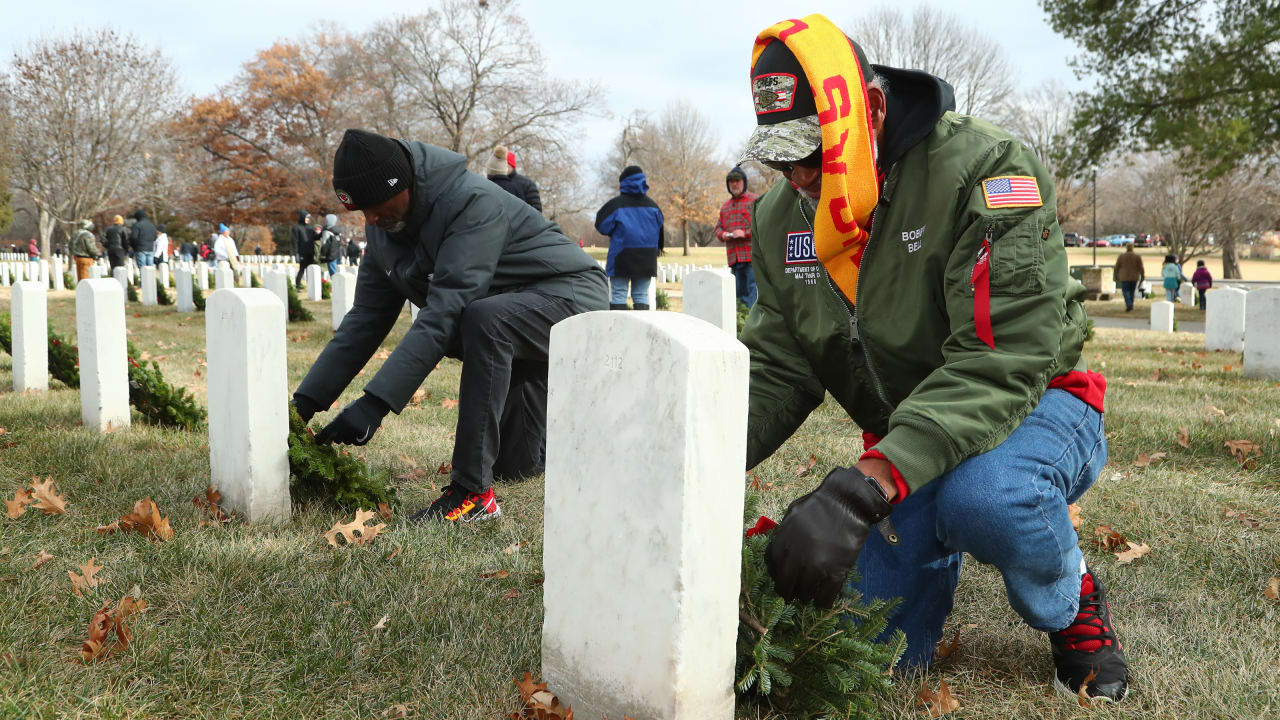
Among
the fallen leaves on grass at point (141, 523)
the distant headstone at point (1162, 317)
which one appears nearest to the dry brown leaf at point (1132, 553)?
the fallen leaves on grass at point (141, 523)

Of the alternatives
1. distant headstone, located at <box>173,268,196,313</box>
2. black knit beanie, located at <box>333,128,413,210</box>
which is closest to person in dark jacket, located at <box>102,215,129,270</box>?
distant headstone, located at <box>173,268,196,313</box>

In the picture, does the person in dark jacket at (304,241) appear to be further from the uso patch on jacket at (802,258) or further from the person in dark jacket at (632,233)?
the uso patch on jacket at (802,258)

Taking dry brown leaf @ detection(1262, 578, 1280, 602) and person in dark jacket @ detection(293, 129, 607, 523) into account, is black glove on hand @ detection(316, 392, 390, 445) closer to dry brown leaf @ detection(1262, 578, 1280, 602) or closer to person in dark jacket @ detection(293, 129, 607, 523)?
person in dark jacket @ detection(293, 129, 607, 523)

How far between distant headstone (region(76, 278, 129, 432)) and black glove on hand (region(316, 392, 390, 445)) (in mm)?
2328

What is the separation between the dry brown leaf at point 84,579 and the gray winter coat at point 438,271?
102 centimetres

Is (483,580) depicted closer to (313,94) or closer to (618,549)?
(618,549)

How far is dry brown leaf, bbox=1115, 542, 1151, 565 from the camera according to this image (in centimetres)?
317

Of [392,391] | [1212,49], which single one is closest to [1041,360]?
[392,391]

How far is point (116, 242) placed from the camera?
19359 mm

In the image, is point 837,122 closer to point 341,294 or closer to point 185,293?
point 341,294

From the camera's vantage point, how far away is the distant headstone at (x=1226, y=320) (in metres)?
10.6

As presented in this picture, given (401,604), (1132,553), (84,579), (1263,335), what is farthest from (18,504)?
(1263,335)

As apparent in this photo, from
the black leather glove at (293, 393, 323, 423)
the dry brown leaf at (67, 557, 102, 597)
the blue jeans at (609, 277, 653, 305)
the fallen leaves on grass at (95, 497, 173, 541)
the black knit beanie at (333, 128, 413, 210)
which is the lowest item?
the dry brown leaf at (67, 557, 102, 597)

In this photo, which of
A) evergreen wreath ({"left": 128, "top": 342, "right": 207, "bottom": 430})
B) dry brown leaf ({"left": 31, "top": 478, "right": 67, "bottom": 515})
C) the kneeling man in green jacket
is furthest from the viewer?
evergreen wreath ({"left": 128, "top": 342, "right": 207, "bottom": 430})
